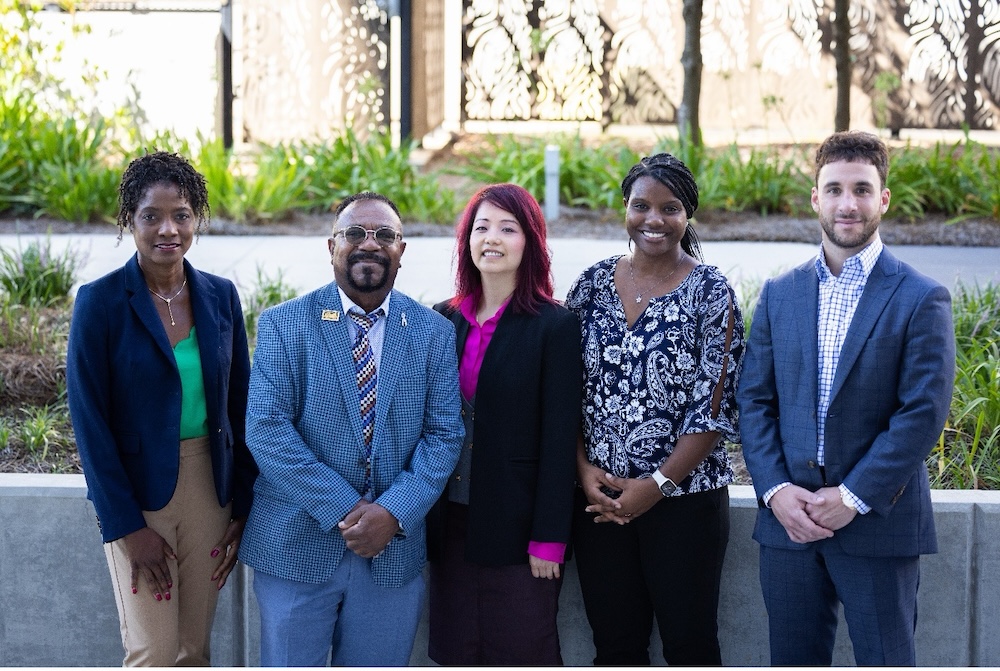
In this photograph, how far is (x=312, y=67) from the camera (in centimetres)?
1327

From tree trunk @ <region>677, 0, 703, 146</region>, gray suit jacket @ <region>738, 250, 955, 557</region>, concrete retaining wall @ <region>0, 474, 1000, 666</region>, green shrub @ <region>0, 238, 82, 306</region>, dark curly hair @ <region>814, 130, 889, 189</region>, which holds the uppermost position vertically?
tree trunk @ <region>677, 0, 703, 146</region>

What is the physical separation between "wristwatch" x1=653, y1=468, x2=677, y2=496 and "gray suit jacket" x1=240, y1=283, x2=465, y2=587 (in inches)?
23.5

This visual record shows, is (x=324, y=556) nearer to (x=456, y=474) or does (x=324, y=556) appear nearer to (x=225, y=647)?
(x=456, y=474)

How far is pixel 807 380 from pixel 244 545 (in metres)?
1.74

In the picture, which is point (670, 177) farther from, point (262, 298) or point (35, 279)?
point (35, 279)

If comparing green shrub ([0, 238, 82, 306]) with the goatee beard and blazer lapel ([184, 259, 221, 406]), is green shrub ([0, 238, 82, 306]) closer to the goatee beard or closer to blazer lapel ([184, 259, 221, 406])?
blazer lapel ([184, 259, 221, 406])

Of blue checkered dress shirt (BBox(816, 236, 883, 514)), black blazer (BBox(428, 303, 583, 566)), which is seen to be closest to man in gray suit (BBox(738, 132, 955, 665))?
blue checkered dress shirt (BBox(816, 236, 883, 514))

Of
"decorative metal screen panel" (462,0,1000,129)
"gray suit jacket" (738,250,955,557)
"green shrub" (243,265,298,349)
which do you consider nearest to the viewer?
"gray suit jacket" (738,250,955,557)

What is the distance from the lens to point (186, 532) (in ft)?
11.9

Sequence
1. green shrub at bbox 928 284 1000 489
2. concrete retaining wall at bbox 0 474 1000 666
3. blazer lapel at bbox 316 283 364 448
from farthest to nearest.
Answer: green shrub at bbox 928 284 1000 489 < concrete retaining wall at bbox 0 474 1000 666 < blazer lapel at bbox 316 283 364 448

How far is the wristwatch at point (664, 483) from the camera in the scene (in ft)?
11.8

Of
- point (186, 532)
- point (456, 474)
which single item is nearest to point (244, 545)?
point (186, 532)

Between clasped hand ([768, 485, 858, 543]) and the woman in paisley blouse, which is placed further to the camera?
the woman in paisley blouse

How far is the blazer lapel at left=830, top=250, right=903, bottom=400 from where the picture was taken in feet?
11.4
